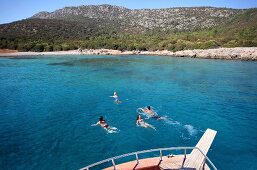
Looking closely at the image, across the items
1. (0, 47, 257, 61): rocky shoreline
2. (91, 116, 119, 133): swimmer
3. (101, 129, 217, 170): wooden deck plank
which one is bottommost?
(91, 116, 119, 133): swimmer

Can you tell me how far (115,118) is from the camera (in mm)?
26312

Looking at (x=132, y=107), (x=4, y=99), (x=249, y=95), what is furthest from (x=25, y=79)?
(x=249, y=95)

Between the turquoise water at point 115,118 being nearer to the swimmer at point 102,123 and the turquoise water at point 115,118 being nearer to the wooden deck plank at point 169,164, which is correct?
the swimmer at point 102,123

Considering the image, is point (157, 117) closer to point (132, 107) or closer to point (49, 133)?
point (132, 107)

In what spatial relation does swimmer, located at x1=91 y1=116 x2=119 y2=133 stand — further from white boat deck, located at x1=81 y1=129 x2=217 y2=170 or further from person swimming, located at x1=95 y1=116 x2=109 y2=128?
white boat deck, located at x1=81 y1=129 x2=217 y2=170

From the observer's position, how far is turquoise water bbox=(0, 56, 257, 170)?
731 inches

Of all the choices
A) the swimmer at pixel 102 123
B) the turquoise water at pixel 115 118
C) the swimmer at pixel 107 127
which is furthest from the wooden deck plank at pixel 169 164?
the swimmer at pixel 102 123

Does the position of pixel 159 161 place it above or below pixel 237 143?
above

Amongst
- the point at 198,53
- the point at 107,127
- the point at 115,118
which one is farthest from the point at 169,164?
the point at 198,53

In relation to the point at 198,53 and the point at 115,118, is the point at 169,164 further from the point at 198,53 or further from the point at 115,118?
the point at 198,53

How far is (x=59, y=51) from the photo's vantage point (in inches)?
4286

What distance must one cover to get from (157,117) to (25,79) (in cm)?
3332

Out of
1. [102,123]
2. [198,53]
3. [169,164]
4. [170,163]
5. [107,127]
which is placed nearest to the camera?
[169,164]

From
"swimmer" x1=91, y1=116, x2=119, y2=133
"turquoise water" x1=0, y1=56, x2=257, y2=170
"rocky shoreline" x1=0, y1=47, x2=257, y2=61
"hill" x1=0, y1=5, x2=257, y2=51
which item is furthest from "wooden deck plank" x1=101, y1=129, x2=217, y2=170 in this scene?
"hill" x1=0, y1=5, x2=257, y2=51
